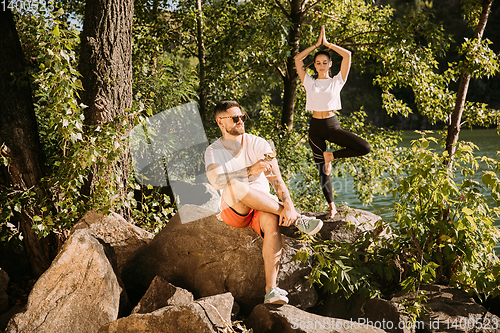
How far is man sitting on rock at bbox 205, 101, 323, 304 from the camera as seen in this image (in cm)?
277

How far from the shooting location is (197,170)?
6.71 metres

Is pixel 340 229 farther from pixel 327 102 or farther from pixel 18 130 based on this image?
pixel 18 130

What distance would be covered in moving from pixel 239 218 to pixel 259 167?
0.45 m

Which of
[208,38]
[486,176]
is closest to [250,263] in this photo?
[486,176]

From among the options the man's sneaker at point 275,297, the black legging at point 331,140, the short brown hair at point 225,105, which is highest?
the short brown hair at point 225,105

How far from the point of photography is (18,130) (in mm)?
3758

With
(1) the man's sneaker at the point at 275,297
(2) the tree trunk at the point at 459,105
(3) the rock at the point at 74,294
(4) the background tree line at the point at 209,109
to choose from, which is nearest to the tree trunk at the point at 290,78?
(4) the background tree line at the point at 209,109

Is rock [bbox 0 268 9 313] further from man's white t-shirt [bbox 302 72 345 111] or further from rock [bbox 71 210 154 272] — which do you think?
man's white t-shirt [bbox 302 72 345 111]

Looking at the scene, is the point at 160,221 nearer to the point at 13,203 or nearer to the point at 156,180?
the point at 13,203

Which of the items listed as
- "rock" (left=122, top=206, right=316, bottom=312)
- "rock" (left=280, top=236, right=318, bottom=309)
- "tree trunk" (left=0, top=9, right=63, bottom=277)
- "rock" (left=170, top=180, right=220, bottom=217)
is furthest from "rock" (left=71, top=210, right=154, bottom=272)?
"rock" (left=280, top=236, right=318, bottom=309)

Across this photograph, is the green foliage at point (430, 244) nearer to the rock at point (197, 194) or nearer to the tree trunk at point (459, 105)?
the tree trunk at point (459, 105)

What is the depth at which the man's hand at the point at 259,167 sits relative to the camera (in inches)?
110

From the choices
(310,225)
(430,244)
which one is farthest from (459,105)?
(310,225)

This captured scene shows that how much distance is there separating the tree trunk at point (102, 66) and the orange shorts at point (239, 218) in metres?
1.40
